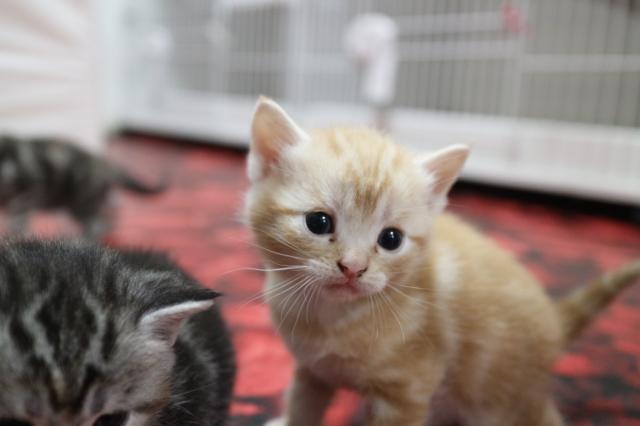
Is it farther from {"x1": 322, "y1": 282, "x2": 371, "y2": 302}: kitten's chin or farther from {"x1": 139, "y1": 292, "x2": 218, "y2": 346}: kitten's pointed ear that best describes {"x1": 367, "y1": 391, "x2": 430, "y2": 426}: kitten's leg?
{"x1": 139, "y1": 292, "x2": 218, "y2": 346}: kitten's pointed ear

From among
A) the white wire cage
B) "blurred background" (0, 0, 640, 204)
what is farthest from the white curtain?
the white wire cage

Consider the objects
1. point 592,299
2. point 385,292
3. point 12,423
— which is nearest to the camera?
point 12,423

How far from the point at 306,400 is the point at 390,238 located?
0.39 m

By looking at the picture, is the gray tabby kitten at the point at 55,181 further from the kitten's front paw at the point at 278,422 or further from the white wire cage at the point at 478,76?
the kitten's front paw at the point at 278,422

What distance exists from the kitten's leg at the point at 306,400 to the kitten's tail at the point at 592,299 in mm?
528

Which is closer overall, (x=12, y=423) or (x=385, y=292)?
(x=12, y=423)

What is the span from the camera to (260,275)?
2008 mm

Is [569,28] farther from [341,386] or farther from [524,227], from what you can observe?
[341,386]

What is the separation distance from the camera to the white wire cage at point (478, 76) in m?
3.15

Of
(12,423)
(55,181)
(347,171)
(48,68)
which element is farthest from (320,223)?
(48,68)

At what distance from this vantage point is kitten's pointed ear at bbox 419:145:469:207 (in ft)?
3.51

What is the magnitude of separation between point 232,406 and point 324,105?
3.24 meters

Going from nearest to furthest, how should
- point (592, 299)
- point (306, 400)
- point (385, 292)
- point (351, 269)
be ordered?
point (351, 269) → point (385, 292) → point (306, 400) → point (592, 299)

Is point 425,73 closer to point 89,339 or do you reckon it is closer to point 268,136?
point 268,136
